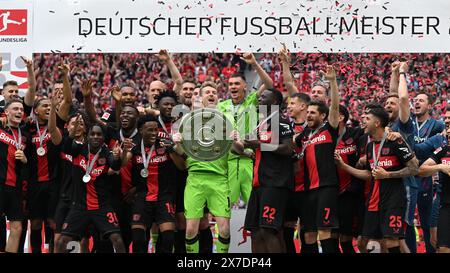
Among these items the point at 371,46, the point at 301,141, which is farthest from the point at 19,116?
the point at 371,46

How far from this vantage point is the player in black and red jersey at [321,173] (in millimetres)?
9273

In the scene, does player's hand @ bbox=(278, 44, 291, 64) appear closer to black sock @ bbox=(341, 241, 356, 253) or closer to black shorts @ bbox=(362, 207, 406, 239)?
black shorts @ bbox=(362, 207, 406, 239)

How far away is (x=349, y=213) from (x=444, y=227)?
3.75 ft

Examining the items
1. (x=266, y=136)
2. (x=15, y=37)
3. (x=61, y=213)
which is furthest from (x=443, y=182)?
(x=15, y=37)

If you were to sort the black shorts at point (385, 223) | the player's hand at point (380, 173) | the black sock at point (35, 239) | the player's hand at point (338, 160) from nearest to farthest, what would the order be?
the black shorts at point (385, 223)
the player's hand at point (380, 173)
the player's hand at point (338, 160)
the black sock at point (35, 239)

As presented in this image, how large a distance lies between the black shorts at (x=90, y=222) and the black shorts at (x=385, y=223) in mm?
2673

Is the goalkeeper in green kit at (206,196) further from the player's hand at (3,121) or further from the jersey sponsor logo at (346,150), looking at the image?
the player's hand at (3,121)

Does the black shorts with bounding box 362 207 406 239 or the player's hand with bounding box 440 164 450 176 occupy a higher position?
the player's hand with bounding box 440 164 450 176

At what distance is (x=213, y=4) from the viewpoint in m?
10.5

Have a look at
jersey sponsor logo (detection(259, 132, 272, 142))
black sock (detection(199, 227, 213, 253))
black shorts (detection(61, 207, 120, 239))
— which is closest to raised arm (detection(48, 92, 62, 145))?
black shorts (detection(61, 207, 120, 239))

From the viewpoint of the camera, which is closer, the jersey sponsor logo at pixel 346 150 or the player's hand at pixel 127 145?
the player's hand at pixel 127 145

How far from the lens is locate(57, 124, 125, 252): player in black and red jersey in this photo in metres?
9.63

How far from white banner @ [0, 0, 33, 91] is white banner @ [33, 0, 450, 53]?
13 centimetres

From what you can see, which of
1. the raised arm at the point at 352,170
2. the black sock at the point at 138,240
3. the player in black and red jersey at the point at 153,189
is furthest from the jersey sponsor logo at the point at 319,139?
the black sock at the point at 138,240
